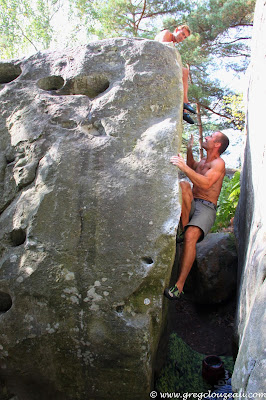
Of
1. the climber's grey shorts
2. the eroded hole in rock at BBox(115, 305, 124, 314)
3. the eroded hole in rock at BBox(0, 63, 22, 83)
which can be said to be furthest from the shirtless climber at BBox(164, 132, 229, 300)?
the eroded hole in rock at BBox(0, 63, 22, 83)

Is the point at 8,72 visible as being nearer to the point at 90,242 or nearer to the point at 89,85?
the point at 89,85

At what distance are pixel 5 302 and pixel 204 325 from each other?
310 centimetres

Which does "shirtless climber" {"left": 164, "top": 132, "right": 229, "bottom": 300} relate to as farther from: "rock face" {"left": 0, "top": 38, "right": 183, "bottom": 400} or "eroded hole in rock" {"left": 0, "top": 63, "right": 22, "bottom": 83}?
"eroded hole in rock" {"left": 0, "top": 63, "right": 22, "bottom": 83}

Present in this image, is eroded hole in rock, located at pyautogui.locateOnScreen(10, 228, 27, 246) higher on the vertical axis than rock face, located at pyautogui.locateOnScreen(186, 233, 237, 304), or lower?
higher

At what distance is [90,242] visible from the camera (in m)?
3.84

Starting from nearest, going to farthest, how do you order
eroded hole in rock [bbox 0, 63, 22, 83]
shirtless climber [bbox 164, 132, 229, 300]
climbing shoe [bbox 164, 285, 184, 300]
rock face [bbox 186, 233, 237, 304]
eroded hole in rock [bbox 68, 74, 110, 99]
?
climbing shoe [bbox 164, 285, 184, 300], shirtless climber [bbox 164, 132, 229, 300], eroded hole in rock [bbox 68, 74, 110, 99], eroded hole in rock [bbox 0, 63, 22, 83], rock face [bbox 186, 233, 237, 304]

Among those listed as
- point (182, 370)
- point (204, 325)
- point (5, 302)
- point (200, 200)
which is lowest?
point (204, 325)

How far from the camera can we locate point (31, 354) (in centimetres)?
377

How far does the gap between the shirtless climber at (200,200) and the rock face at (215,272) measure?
3.13 feet

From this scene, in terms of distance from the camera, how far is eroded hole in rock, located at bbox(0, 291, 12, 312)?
13.1 feet

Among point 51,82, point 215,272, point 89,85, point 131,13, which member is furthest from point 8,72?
point 131,13

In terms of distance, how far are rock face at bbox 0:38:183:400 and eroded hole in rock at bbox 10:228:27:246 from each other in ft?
0.04

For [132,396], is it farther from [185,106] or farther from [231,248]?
[185,106]

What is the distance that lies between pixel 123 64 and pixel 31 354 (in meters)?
3.62
